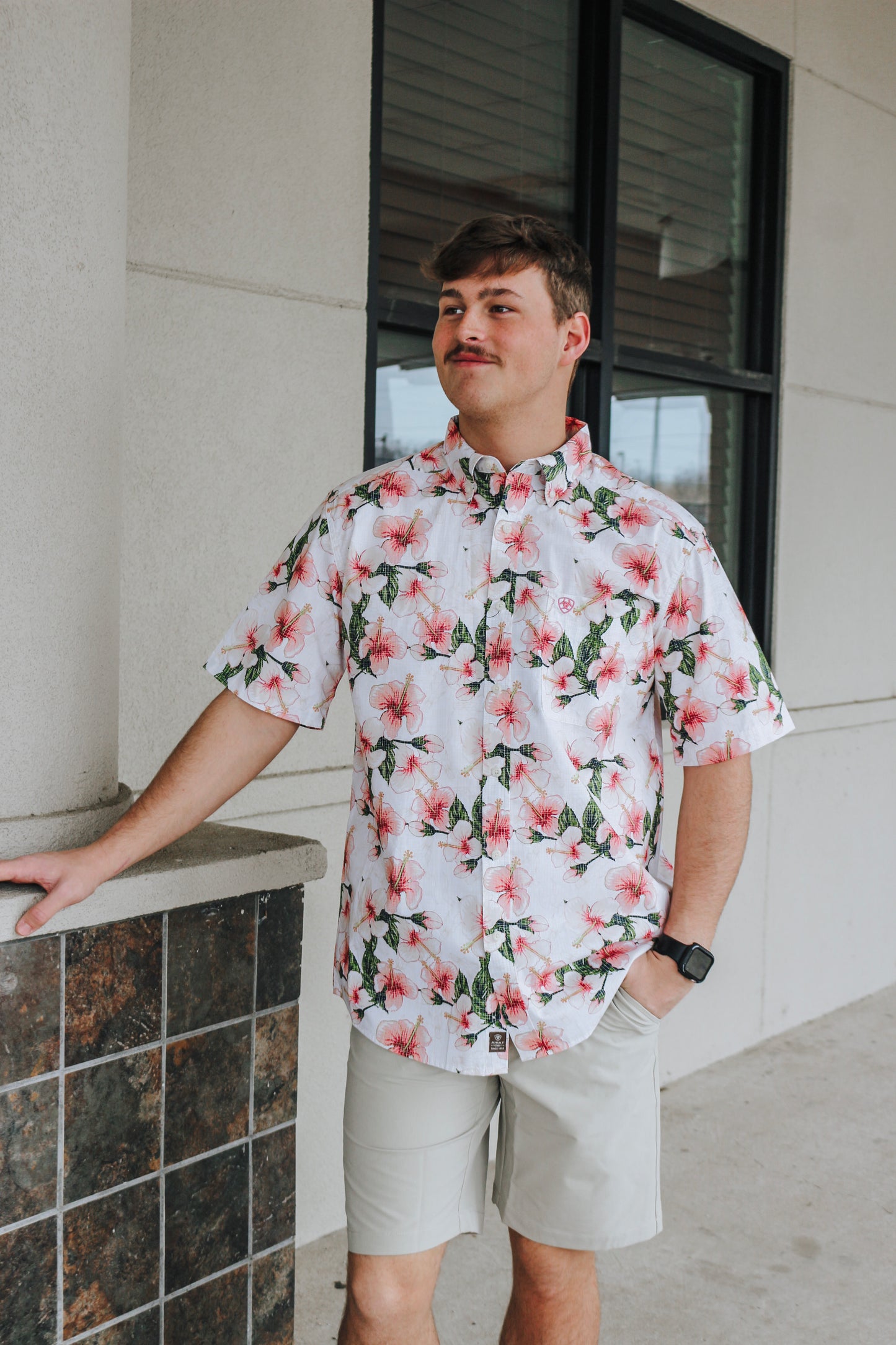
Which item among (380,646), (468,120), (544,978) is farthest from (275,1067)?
(468,120)

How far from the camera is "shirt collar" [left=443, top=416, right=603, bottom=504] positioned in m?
2.00

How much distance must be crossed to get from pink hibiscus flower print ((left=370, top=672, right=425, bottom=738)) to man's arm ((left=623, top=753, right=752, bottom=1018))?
0.44 meters

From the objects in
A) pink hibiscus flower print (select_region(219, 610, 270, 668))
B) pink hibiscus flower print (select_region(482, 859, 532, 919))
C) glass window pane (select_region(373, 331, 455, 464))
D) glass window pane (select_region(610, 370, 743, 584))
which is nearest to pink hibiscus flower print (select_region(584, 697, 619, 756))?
pink hibiscus flower print (select_region(482, 859, 532, 919))

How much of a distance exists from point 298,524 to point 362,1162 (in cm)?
160

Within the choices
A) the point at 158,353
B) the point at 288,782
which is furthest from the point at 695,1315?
the point at 158,353

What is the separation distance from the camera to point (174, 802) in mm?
2012

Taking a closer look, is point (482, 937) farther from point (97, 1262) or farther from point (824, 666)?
point (824, 666)

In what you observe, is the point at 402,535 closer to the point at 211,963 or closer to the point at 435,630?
the point at 435,630

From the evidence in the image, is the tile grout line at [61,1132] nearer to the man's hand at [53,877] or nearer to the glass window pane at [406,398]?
the man's hand at [53,877]

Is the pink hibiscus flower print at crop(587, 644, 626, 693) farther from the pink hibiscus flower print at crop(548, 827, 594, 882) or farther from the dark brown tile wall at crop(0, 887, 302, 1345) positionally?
the dark brown tile wall at crop(0, 887, 302, 1345)

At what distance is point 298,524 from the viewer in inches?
125

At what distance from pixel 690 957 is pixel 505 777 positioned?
16.0 inches

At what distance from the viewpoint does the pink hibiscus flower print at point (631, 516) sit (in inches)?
78.8

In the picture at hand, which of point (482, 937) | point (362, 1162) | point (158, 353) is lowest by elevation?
point (362, 1162)
